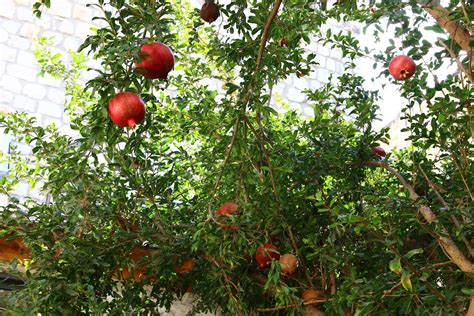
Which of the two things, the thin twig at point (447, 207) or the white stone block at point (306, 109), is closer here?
the thin twig at point (447, 207)

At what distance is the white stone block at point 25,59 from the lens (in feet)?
19.8

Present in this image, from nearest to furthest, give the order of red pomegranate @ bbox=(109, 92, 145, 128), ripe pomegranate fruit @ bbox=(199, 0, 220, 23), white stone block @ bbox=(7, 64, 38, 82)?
1. red pomegranate @ bbox=(109, 92, 145, 128)
2. ripe pomegranate fruit @ bbox=(199, 0, 220, 23)
3. white stone block @ bbox=(7, 64, 38, 82)

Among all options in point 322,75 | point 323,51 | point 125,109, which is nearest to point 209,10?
point 125,109

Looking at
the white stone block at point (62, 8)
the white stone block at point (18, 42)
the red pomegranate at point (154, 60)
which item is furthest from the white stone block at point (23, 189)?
the red pomegranate at point (154, 60)

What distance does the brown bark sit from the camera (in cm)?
227

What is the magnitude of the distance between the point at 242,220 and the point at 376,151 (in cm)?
81

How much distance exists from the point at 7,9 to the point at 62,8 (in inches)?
20.1

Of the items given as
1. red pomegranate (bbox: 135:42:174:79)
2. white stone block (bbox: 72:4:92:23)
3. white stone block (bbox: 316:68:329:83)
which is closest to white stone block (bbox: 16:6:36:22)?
white stone block (bbox: 72:4:92:23)

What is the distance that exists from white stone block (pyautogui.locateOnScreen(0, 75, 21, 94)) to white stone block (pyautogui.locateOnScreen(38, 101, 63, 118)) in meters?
0.24

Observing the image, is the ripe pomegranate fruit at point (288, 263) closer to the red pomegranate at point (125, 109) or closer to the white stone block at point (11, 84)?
the red pomegranate at point (125, 109)

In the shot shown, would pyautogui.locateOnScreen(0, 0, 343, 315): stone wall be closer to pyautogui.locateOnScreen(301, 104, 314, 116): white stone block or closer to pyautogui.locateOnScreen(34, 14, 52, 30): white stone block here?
pyautogui.locateOnScreen(34, 14, 52, 30): white stone block

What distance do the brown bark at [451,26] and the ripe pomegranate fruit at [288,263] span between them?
0.97 metres

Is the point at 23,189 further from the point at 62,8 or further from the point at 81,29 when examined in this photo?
the point at 62,8

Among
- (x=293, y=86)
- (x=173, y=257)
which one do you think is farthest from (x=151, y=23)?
(x=293, y=86)
